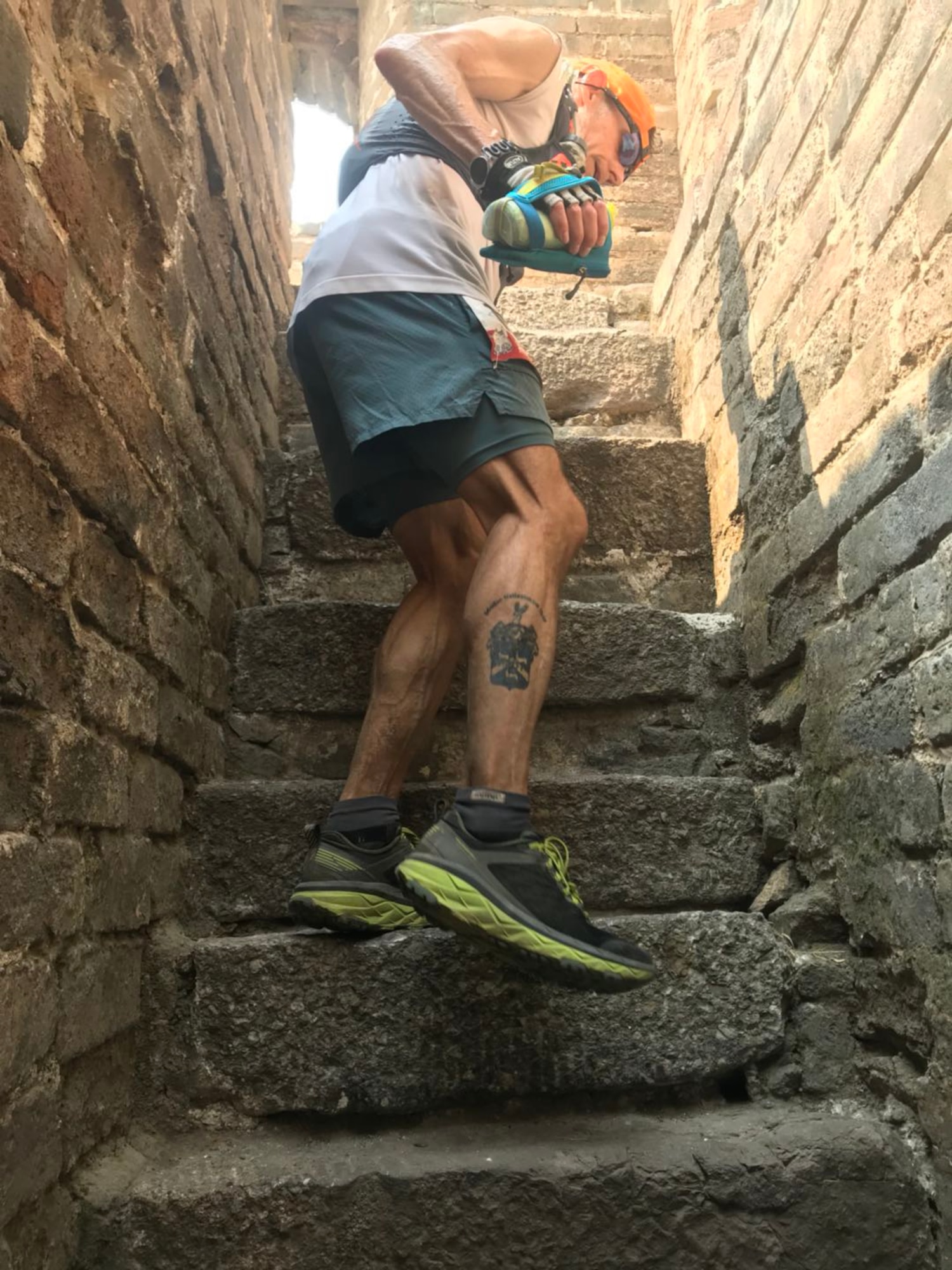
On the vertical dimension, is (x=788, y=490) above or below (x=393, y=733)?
above

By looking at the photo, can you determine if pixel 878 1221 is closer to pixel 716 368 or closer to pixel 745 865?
pixel 745 865

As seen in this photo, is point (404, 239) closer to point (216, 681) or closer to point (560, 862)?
point (216, 681)

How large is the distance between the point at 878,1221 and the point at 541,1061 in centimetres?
46

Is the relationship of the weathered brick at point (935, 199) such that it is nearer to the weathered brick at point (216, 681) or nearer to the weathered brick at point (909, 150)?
the weathered brick at point (909, 150)

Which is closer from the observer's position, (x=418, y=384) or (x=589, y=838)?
(x=418, y=384)

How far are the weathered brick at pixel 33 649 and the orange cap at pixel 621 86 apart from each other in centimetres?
193

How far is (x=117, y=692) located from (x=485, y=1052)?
0.72 m

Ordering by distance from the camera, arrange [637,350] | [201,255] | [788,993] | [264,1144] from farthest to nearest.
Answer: [637,350]
[201,255]
[788,993]
[264,1144]

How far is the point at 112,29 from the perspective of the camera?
1.32m

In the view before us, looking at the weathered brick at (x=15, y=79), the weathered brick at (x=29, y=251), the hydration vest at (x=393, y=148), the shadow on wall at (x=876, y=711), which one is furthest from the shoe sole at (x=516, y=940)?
the hydration vest at (x=393, y=148)

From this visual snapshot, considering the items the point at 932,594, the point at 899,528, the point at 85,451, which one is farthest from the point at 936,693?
the point at 85,451

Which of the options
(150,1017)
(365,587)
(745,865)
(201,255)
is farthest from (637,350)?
(150,1017)

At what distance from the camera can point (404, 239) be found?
162 centimetres

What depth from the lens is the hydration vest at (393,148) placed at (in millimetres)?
1766
